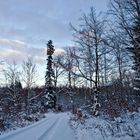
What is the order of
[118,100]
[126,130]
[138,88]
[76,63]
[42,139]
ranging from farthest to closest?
1. [138,88]
2. [76,63]
3. [118,100]
4. [42,139]
5. [126,130]

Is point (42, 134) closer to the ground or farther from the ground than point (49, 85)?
closer to the ground

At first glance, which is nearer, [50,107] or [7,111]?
[7,111]

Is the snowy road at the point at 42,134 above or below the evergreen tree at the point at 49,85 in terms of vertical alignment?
→ below

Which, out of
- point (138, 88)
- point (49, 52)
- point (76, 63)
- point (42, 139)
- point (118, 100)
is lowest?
point (42, 139)

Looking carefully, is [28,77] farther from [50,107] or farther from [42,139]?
[42,139]

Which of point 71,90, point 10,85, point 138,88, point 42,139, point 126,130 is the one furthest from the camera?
point 71,90

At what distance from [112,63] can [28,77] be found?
106 ft

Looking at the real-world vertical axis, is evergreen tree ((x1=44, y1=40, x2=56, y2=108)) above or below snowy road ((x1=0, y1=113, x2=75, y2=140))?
above

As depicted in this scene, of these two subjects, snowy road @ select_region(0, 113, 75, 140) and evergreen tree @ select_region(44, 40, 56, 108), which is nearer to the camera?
snowy road @ select_region(0, 113, 75, 140)

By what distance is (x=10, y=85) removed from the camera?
5612cm

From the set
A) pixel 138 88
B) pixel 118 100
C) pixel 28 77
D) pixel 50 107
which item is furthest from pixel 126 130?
pixel 50 107

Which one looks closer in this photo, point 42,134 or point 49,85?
point 42,134

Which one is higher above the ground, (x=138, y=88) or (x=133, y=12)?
(x=133, y=12)

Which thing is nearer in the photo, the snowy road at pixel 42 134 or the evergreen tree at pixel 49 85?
the snowy road at pixel 42 134
